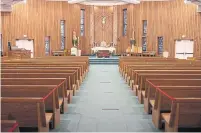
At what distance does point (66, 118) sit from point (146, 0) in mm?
16203

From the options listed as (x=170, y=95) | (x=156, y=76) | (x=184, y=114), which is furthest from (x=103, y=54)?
(x=184, y=114)

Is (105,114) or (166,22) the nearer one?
(105,114)

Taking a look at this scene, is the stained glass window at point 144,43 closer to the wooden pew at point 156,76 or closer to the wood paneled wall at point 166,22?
the wood paneled wall at point 166,22

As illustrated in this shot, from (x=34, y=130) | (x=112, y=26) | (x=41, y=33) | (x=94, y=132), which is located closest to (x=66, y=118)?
(x=94, y=132)

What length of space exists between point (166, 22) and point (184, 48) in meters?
2.21

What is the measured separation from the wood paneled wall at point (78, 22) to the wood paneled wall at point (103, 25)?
3.69 feet

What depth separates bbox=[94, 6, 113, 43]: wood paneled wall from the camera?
67.8 ft

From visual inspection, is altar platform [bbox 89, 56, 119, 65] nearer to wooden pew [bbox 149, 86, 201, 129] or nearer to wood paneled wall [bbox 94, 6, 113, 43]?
wood paneled wall [bbox 94, 6, 113, 43]

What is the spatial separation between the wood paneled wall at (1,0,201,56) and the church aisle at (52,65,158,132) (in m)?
12.6

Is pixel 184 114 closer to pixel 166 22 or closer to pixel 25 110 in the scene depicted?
pixel 25 110

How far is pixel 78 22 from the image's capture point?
19.7 metres

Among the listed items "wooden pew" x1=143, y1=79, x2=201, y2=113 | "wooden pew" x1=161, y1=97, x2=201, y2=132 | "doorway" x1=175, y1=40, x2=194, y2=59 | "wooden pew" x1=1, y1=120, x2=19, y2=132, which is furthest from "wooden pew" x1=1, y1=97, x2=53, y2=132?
"doorway" x1=175, y1=40, x2=194, y2=59

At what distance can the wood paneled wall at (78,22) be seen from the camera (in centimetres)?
1772

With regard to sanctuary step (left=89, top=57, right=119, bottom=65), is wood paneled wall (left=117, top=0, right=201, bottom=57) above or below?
above
